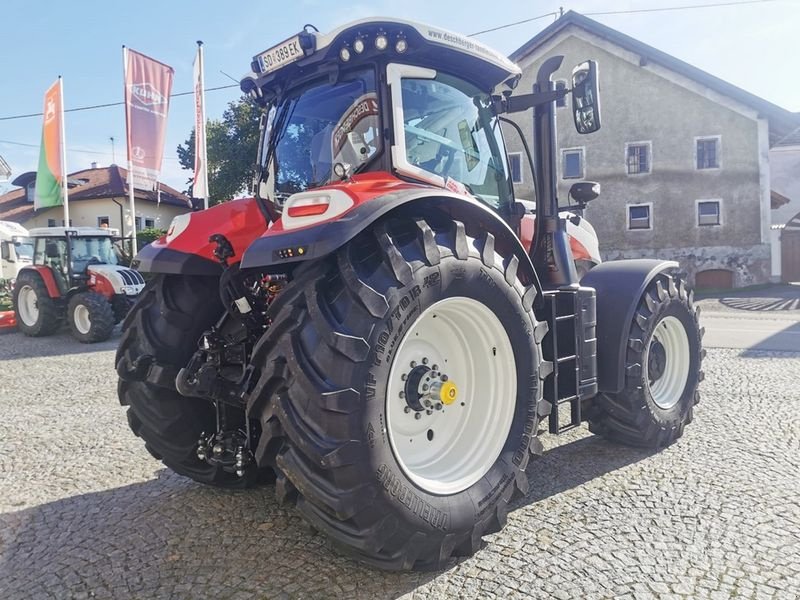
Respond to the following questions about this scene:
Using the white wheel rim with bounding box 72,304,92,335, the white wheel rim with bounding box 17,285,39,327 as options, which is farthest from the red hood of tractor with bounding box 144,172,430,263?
the white wheel rim with bounding box 17,285,39,327

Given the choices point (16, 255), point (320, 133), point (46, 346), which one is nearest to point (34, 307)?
point (46, 346)

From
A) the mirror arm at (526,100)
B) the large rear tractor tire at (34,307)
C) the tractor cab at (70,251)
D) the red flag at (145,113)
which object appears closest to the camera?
the mirror arm at (526,100)

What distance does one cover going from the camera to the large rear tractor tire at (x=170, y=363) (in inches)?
120

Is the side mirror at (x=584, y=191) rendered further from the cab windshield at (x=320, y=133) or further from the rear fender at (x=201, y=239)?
the rear fender at (x=201, y=239)

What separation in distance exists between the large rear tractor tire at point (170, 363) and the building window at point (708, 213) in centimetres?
2462

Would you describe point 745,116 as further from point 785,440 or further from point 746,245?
point 785,440

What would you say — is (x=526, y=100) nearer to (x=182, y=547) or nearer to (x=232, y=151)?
(x=182, y=547)

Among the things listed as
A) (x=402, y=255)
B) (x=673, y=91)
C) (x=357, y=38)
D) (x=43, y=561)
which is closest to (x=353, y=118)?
(x=357, y=38)

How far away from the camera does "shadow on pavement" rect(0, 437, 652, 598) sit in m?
2.34

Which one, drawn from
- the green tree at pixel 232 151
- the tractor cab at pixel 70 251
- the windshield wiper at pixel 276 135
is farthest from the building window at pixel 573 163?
the windshield wiper at pixel 276 135

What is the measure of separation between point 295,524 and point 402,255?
1.46 m

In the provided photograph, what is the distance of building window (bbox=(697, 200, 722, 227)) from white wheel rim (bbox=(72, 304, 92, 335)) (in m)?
22.1

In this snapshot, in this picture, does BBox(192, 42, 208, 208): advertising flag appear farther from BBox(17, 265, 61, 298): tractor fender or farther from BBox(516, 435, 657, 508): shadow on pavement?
BBox(516, 435, 657, 508): shadow on pavement

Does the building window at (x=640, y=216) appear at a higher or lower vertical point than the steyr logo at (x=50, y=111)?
lower
